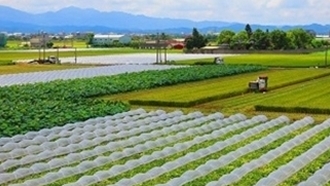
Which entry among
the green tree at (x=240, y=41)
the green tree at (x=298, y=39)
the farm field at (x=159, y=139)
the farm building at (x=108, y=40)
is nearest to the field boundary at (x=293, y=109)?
the farm field at (x=159, y=139)

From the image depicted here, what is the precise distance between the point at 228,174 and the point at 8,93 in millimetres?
13115

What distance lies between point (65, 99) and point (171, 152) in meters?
9.07

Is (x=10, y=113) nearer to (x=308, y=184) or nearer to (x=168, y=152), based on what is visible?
(x=168, y=152)

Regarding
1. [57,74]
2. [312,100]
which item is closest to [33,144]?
[312,100]

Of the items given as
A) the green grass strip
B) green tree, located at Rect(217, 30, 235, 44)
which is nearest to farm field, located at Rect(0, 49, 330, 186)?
the green grass strip

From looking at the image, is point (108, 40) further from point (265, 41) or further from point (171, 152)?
point (171, 152)

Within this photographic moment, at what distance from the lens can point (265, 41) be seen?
73562 millimetres

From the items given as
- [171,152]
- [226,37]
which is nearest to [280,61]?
[226,37]

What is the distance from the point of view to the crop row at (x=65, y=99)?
591 inches

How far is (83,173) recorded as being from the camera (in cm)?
1016

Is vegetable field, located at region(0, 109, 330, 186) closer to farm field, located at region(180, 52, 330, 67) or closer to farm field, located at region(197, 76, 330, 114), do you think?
farm field, located at region(197, 76, 330, 114)

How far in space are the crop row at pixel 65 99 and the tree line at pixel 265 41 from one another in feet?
145

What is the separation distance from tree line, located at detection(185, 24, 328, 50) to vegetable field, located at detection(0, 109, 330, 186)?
58031 millimetres

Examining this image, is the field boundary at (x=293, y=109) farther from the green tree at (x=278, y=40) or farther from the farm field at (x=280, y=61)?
the green tree at (x=278, y=40)
